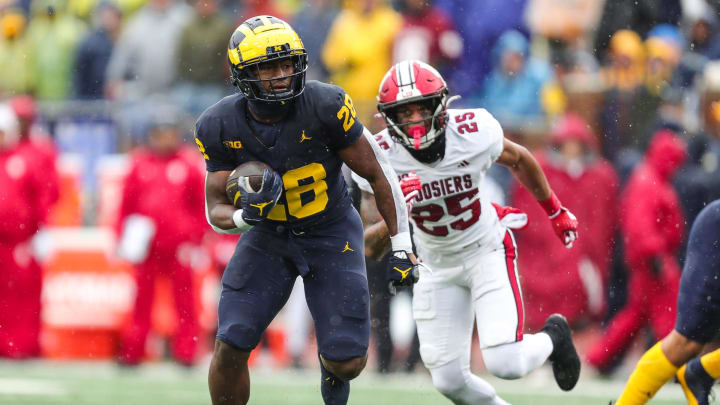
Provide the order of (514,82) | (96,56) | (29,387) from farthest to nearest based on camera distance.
A: (96,56) < (514,82) < (29,387)

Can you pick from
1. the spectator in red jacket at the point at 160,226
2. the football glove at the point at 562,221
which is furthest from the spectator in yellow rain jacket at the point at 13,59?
the football glove at the point at 562,221

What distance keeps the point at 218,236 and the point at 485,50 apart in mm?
2647

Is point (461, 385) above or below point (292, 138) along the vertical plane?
below

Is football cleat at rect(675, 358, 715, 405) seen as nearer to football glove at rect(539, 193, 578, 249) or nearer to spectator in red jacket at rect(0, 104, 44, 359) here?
football glove at rect(539, 193, 578, 249)

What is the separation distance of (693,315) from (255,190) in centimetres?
215

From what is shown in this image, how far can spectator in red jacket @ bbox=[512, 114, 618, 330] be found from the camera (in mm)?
9836

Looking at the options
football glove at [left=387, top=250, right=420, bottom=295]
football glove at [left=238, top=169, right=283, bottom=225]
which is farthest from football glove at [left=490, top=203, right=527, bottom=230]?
football glove at [left=238, top=169, right=283, bottom=225]

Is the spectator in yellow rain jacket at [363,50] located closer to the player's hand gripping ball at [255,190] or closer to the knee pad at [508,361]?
the knee pad at [508,361]

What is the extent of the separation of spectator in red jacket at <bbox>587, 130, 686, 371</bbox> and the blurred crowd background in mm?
16

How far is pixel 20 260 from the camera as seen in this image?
10.7 meters

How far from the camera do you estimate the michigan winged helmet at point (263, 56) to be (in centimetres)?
590

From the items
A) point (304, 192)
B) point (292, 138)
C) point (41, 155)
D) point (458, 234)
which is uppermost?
point (292, 138)

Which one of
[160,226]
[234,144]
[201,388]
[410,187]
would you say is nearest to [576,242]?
[201,388]

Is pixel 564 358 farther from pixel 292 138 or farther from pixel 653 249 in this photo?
pixel 653 249
